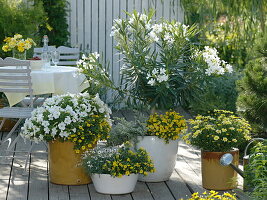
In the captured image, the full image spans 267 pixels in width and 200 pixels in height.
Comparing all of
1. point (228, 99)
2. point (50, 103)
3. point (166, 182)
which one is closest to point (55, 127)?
point (50, 103)

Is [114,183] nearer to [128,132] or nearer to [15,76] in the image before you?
[128,132]

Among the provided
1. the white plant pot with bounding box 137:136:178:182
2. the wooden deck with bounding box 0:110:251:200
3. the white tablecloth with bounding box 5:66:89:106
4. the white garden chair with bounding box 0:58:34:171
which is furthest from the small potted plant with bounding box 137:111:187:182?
the white garden chair with bounding box 0:58:34:171

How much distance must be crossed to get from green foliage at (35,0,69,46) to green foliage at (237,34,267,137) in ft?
11.6

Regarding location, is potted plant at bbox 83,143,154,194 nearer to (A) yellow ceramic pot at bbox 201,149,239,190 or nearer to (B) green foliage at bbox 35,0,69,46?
(A) yellow ceramic pot at bbox 201,149,239,190

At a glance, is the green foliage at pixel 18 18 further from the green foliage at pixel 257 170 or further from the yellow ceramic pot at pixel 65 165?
the green foliage at pixel 257 170

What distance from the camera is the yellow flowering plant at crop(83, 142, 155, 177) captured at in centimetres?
509

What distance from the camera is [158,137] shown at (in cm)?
550

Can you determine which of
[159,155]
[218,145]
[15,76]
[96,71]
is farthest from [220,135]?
[15,76]

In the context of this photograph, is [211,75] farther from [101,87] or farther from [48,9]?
[48,9]

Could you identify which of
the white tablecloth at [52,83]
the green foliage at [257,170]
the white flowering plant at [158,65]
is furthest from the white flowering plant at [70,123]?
the green foliage at [257,170]

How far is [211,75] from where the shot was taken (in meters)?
5.50

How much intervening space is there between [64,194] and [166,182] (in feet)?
3.11

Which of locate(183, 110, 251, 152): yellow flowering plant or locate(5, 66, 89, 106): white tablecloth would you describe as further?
locate(5, 66, 89, 106): white tablecloth

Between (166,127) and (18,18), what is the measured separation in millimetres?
3785
